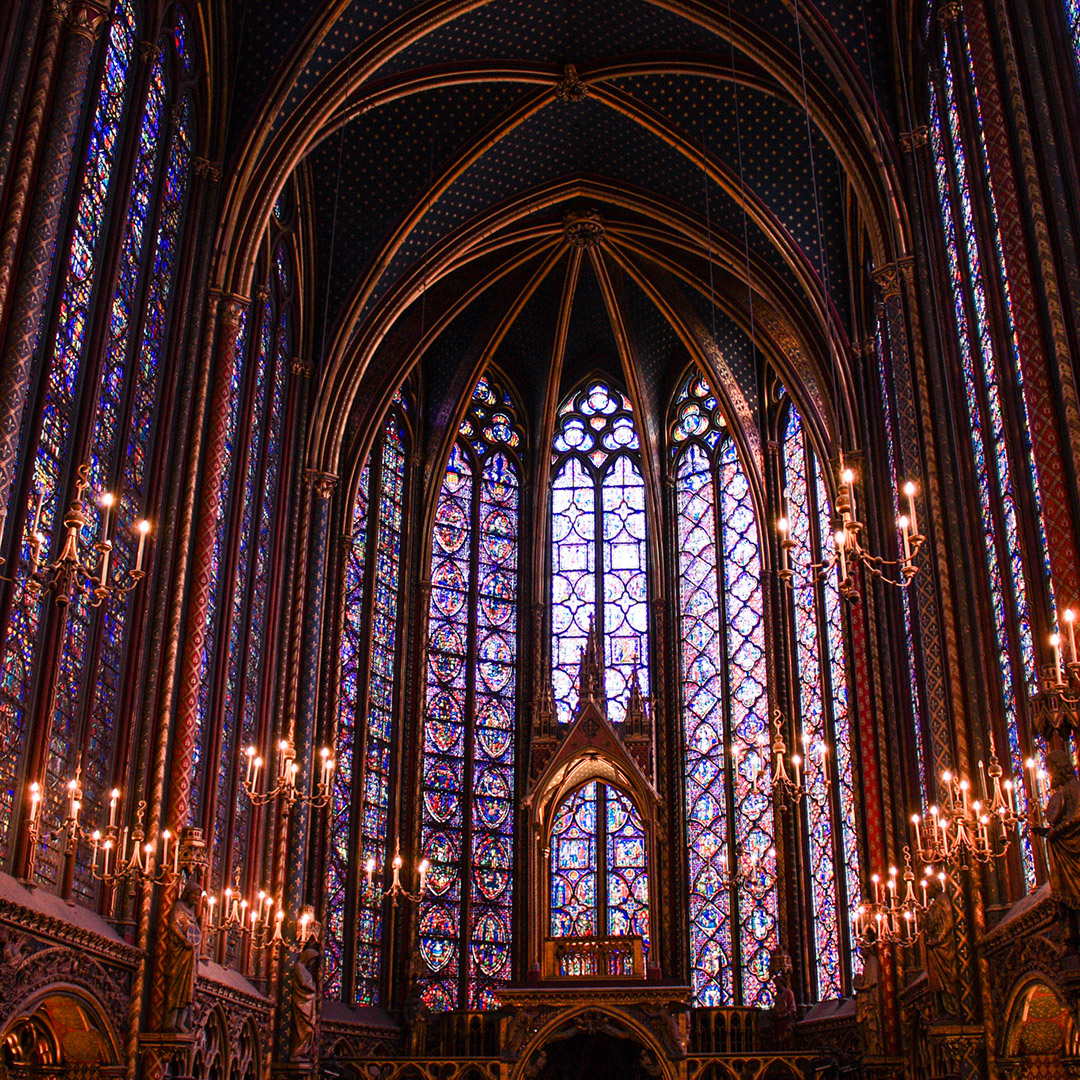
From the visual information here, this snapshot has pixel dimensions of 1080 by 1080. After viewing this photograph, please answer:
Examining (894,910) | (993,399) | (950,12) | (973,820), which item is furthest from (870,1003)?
(950,12)

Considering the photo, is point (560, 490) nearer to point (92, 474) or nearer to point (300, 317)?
point (300, 317)

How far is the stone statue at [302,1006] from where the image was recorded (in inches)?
794

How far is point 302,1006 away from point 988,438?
42.8 feet

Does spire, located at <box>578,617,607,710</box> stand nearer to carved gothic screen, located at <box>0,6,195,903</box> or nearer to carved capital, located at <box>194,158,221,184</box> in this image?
carved gothic screen, located at <box>0,6,195,903</box>

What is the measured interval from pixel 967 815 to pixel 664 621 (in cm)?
1513

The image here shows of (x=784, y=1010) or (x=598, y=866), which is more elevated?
(x=598, y=866)

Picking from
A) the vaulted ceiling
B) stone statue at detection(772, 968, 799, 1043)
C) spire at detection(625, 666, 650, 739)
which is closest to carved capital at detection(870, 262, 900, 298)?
the vaulted ceiling

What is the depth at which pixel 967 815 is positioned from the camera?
42.7 feet

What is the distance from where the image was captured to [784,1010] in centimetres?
2330

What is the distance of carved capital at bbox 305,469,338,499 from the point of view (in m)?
23.9

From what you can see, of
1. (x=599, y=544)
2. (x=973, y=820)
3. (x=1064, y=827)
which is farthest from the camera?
(x=599, y=544)

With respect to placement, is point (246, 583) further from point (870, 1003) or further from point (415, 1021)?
point (870, 1003)

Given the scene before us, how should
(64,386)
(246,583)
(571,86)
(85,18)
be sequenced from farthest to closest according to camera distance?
(571,86) < (246,583) < (64,386) < (85,18)

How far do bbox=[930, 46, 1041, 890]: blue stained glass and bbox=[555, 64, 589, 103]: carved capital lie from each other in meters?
7.53
